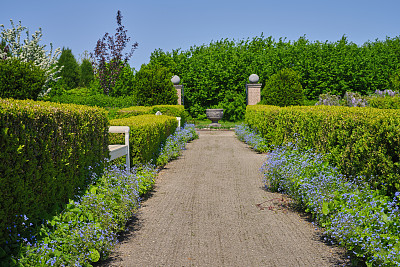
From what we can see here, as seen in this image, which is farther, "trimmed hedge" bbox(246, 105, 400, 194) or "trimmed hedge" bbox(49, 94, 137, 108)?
"trimmed hedge" bbox(49, 94, 137, 108)

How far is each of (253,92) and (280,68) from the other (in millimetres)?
2987

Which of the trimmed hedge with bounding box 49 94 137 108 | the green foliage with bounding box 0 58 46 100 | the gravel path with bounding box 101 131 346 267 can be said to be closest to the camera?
the gravel path with bounding box 101 131 346 267

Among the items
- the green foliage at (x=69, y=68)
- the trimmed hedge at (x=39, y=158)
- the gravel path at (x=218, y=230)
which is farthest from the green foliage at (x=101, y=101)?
the green foliage at (x=69, y=68)

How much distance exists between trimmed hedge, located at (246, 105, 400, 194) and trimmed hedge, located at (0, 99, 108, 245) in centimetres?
385

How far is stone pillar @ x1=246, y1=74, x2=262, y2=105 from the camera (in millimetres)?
23922

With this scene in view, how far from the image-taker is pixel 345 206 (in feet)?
14.9

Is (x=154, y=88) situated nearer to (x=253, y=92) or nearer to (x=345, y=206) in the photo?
(x=253, y=92)

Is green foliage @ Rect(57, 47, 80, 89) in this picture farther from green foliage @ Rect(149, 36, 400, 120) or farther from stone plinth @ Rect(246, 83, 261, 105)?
stone plinth @ Rect(246, 83, 261, 105)

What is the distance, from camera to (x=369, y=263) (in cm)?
359

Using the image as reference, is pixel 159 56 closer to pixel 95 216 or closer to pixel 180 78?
pixel 180 78

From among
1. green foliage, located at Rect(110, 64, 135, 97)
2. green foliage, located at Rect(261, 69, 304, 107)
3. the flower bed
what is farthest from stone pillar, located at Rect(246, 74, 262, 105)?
the flower bed

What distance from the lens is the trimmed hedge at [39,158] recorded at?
306 centimetres

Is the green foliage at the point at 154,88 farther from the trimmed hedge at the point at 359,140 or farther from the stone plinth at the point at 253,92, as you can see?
the trimmed hedge at the point at 359,140

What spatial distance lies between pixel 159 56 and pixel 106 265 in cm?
2449
